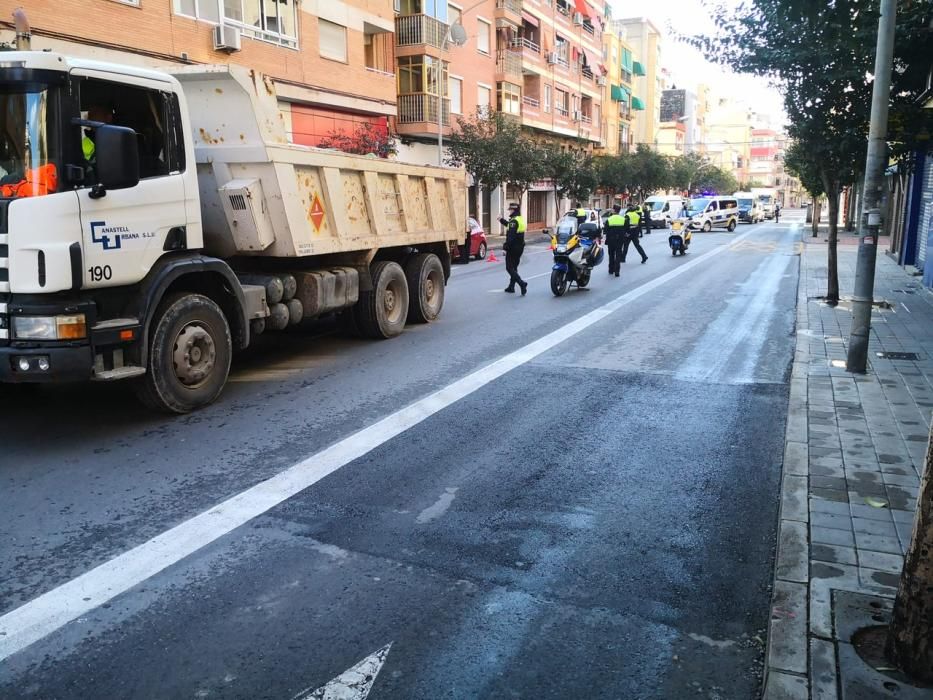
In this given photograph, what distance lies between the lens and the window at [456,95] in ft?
125

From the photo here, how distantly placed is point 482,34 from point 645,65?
51.1 m

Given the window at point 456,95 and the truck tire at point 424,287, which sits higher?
the window at point 456,95

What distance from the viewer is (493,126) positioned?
1480 inches

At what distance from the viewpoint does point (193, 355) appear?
688cm

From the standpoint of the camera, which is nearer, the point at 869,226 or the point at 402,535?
the point at 402,535

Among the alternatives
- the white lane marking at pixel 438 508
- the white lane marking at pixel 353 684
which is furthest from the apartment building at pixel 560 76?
the white lane marking at pixel 353 684

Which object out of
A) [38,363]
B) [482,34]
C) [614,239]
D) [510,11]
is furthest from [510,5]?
[38,363]

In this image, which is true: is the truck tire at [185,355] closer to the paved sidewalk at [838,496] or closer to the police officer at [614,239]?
the paved sidewalk at [838,496]

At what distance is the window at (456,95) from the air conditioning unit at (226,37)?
1743 centimetres

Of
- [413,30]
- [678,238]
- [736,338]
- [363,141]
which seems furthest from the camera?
[413,30]

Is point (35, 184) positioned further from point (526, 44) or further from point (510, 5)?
point (526, 44)

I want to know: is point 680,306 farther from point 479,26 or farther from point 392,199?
point 479,26

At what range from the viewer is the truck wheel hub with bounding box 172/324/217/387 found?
670 centimetres

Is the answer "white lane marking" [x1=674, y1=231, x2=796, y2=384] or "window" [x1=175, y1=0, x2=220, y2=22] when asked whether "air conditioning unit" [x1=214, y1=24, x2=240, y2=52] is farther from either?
"white lane marking" [x1=674, y1=231, x2=796, y2=384]
